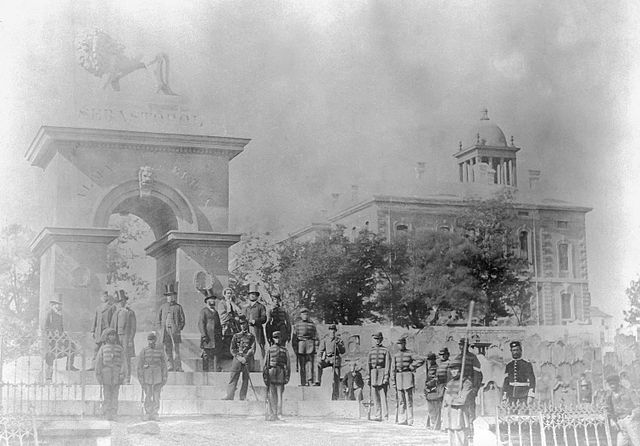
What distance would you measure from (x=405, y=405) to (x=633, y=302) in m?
10.0

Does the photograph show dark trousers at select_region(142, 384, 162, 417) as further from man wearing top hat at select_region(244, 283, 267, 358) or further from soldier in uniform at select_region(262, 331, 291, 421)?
man wearing top hat at select_region(244, 283, 267, 358)

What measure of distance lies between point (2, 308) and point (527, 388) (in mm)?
9121

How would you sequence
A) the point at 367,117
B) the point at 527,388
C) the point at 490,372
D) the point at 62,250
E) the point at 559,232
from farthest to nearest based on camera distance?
the point at 559,232 < the point at 367,117 < the point at 490,372 < the point at 62,250 < the point at 527,388

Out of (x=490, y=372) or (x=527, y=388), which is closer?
(x=527, y=388)

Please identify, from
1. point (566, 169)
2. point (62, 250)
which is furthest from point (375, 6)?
point (62, 250)

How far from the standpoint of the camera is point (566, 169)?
66.5 feet

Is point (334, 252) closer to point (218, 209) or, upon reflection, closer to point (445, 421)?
point (218, 209)

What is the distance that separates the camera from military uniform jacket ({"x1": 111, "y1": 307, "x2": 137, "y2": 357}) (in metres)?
15.0

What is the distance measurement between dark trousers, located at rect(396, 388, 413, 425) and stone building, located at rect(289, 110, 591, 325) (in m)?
7.26

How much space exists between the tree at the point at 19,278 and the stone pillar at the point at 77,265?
1.89 meters

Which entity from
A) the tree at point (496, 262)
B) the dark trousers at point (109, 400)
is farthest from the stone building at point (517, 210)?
the dark trousers at point (109, 400)

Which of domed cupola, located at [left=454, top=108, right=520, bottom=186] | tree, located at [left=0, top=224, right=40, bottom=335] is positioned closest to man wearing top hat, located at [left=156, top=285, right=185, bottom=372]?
tree, located at [left=0, top=224, right=40, bottom=335]

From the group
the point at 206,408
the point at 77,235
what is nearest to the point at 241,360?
the point at 206,408

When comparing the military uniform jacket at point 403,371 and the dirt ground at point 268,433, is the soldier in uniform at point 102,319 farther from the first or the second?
the military uniform jacket at point 403,371
